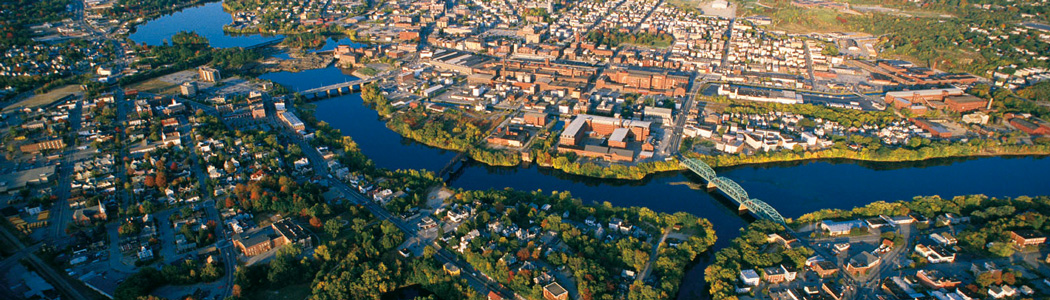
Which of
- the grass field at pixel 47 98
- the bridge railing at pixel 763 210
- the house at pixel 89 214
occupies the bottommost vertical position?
the bridge railing at pixel 763 210

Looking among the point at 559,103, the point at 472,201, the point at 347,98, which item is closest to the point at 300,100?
the point at 347,98

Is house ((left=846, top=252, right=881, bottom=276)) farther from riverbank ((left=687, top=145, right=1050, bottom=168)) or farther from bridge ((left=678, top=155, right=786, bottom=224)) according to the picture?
riverbank ((left=687, top=145, right=1050, bottom=168))

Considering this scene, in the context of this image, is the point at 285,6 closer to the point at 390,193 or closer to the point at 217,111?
the point at 217,111

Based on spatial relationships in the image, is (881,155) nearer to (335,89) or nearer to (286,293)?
(286,293)

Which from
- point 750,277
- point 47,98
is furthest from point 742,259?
point 47,98

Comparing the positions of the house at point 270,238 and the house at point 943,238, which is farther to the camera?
the house at point 943,238

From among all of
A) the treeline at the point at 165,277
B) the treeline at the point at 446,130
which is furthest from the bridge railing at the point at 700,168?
the treeline at the point at 165,277

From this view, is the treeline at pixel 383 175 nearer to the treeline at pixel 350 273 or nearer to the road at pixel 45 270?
the treeline at pixel 350 273
